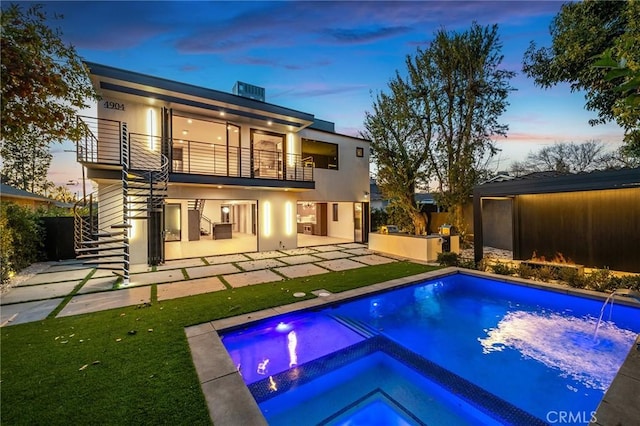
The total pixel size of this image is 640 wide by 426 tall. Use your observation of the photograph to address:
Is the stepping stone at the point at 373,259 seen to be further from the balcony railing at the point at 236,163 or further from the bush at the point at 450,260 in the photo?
the balcony railing at the point at 236,163

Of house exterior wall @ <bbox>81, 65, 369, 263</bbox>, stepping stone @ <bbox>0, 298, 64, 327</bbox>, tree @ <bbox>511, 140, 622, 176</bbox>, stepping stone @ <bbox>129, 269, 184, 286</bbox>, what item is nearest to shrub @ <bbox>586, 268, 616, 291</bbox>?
house exterior wall @ <bbox>81, 65, 369, 263</bbox>

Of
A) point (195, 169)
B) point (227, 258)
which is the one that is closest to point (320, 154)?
point (195, 169)

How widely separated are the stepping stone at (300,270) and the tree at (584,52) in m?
7.96

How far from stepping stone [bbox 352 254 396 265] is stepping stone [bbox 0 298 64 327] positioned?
25.4 ft

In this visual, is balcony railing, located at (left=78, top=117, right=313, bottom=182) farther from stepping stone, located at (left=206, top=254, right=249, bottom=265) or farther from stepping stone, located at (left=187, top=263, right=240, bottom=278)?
stepping stone, located at (left=187, top=263, right=240, bottom=278)

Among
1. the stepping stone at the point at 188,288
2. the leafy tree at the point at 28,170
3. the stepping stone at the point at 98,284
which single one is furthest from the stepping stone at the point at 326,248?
the leafy tree at the point at 28,170

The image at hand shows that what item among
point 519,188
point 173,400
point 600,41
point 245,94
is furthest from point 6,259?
point 600,41

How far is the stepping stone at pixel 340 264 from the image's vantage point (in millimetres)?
8125

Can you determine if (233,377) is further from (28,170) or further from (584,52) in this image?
(28,170)

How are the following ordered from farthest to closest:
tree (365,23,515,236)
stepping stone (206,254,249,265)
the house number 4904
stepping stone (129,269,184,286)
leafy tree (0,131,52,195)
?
leafy tree (0,131,52,195) → tree (365,23,515,236) → stepping stone (206,254,249,265) → the house number 4904 → stepping stone (129,269,184,286)

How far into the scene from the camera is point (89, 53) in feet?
25.3

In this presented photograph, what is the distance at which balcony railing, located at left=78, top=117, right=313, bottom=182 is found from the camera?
779 centimetres

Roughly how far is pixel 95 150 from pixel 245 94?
22.9 ft

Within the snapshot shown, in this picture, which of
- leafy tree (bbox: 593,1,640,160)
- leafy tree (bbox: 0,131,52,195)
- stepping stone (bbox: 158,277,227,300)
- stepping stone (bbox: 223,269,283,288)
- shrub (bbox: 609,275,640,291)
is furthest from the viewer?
leafy tree (bbox: 0,131,52,195)
